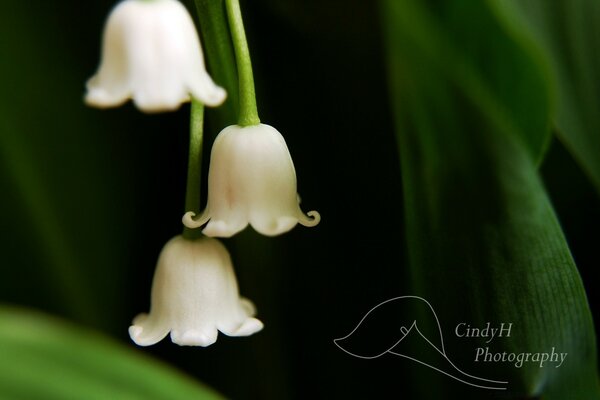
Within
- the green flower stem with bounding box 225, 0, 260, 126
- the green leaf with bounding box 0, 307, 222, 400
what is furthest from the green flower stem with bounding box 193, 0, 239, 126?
the green leaf with bounding box 0, 307, 222, 400

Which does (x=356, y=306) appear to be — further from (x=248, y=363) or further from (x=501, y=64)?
(x=501, y=64)

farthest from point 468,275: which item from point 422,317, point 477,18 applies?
point 477,18

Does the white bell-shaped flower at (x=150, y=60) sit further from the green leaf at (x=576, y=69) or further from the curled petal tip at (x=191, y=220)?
the green leaf at (x=576, y=69)

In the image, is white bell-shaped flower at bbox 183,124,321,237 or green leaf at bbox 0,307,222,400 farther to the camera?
white bell-shaped flower at bbox 183,124,321,237

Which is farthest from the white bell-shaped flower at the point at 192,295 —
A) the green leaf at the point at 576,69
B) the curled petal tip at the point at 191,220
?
the green leaf at the point at 576,69

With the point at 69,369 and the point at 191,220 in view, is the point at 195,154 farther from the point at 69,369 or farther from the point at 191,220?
the point at 69,369

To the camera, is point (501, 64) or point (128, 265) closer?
point (501, 64)

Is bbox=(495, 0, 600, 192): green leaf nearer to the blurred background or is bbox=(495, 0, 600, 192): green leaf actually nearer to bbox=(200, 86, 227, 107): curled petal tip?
the blurred background
